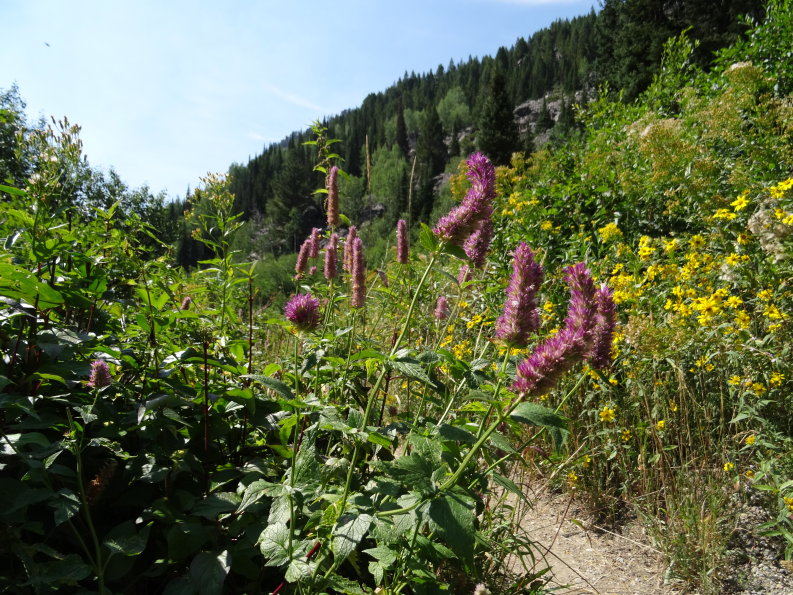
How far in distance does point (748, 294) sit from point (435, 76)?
120 metres

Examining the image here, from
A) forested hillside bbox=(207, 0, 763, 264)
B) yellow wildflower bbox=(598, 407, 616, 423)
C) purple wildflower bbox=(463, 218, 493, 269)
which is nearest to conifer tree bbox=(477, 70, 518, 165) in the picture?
forested hillside bbox=(207, 0, 763, 264)

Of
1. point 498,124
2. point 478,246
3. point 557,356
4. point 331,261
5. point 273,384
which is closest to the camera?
point 557,356

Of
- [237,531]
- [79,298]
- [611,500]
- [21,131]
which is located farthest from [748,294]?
[21,131]

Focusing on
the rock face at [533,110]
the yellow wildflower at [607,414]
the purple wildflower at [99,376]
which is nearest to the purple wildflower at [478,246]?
the purple wildflower at [99,376]

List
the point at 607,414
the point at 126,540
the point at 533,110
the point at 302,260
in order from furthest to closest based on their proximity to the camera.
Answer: the point at 533,110 → the point at 607,414 → the point at 302,260 → the point at 126,540

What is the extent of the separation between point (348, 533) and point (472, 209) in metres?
0.96

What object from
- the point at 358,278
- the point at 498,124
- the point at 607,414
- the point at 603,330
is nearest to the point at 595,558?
the point at 607,414

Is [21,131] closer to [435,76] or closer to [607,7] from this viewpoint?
[607,7]

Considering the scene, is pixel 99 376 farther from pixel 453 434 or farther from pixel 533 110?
pixel 533 110

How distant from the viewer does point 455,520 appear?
1.03 meters

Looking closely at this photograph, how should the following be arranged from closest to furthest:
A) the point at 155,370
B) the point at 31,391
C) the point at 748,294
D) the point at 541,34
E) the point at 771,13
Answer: the point at 31,391 → the point at 155,370 → the point at 748,294 → the point at 771,13 → the point at 541,34

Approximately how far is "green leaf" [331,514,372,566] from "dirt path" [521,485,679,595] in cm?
122

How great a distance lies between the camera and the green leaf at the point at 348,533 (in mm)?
1100

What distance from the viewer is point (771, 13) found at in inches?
230
